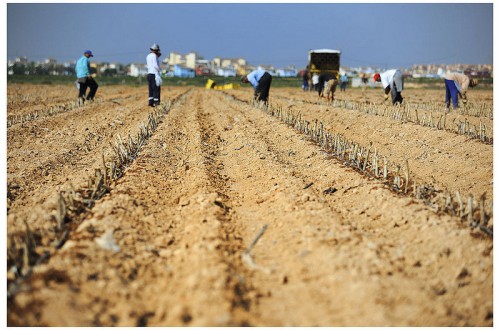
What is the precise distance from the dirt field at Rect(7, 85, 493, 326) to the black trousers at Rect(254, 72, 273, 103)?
662 centimetres

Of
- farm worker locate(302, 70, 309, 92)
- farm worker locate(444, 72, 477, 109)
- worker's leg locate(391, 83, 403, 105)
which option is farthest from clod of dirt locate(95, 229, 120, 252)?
farm worker locate(302, 70, 309, 92)

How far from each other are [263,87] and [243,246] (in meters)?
9.56

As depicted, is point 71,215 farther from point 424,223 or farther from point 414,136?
point 414,136

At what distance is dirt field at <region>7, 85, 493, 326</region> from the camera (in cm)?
231

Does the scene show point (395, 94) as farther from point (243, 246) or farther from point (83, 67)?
point (243, 246)

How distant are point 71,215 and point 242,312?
179 centimetres

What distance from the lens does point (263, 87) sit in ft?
40.3

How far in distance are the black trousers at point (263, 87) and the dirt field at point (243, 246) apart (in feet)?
21.7

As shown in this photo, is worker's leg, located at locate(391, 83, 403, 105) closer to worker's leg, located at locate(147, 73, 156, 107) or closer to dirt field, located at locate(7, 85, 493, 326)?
worker's leg, located at locate(147, 73, 156, 107)

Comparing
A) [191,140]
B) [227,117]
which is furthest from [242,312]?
[227,117]

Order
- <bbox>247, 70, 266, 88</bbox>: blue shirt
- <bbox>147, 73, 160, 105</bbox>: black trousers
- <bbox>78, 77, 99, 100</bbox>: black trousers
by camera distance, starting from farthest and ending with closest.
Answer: <bbox>78, 77, 99, 100</bbox>: black trousers, <bbox>247, 70, 266, 88</bbox>: blue shirt, <bbox>147, 73, 160, 105</bbox>: black trousers

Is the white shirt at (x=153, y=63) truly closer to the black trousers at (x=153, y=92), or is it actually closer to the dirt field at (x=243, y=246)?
the black trousers at (x=153, y=92)

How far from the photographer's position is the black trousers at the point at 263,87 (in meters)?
12.1

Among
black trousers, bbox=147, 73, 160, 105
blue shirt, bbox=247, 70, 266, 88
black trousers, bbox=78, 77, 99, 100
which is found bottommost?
black trousers, bbox=147, 73, 160, 105
